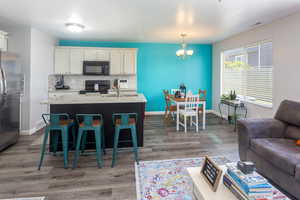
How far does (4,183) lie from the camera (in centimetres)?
228

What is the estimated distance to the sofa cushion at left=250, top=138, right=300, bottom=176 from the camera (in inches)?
74.8

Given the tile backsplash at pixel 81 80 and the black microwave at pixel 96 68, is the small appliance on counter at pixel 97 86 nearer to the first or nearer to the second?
the tile backsplash at pixel 81 80

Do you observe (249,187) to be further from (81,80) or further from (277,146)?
(81,80)

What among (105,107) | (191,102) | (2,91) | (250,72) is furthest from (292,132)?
(2,91)

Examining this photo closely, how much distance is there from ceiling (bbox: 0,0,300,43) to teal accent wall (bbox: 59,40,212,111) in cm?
157

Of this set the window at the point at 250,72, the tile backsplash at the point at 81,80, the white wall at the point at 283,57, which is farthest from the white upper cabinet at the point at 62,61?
the white wall at the point at 283,57

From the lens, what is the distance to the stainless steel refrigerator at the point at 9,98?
3125 mm

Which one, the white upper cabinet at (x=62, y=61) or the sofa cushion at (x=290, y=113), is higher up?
the white upper cabinet at (x=62, y=61)

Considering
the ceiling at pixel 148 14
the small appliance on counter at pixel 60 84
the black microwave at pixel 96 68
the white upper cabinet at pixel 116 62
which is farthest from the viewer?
the white upper cabinet at pixel 116 62

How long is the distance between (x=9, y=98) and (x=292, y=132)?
4.65 meters

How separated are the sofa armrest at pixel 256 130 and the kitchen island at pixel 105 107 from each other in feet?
5.15

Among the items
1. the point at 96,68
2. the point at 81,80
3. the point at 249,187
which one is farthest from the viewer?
the point at 81,80

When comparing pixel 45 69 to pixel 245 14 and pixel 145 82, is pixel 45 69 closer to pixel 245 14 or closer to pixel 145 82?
pixel 145 82

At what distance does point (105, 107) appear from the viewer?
3.20 metres
